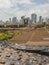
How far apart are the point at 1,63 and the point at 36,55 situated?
16.7 ft

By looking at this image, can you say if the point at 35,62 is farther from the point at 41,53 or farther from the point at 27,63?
the point at 41,53

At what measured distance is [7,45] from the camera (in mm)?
28438

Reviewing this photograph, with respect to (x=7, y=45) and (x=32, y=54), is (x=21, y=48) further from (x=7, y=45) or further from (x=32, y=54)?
(x=7, y=45)

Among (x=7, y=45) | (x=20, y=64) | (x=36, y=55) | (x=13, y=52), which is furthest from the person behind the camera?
(x=7, y=45)

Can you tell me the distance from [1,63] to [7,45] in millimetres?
10709

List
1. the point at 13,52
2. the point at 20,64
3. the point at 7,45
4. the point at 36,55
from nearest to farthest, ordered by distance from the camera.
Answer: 1. the point at 20,64
2. the point at 36,55
3. the point at 13,52
4. the point at 7,45

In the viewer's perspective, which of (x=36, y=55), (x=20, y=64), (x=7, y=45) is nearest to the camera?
(x=20, y=64)

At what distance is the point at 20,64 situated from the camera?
17.3 metres

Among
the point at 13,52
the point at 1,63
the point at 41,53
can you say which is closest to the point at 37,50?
the point at 41,53

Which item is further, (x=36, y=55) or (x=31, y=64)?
(x=36, y=55)

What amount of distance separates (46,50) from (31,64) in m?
5.16

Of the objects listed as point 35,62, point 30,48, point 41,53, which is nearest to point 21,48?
point 30,48

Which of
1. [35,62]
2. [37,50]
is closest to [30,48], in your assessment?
[37,50]

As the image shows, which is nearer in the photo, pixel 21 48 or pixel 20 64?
pixel 20 64
